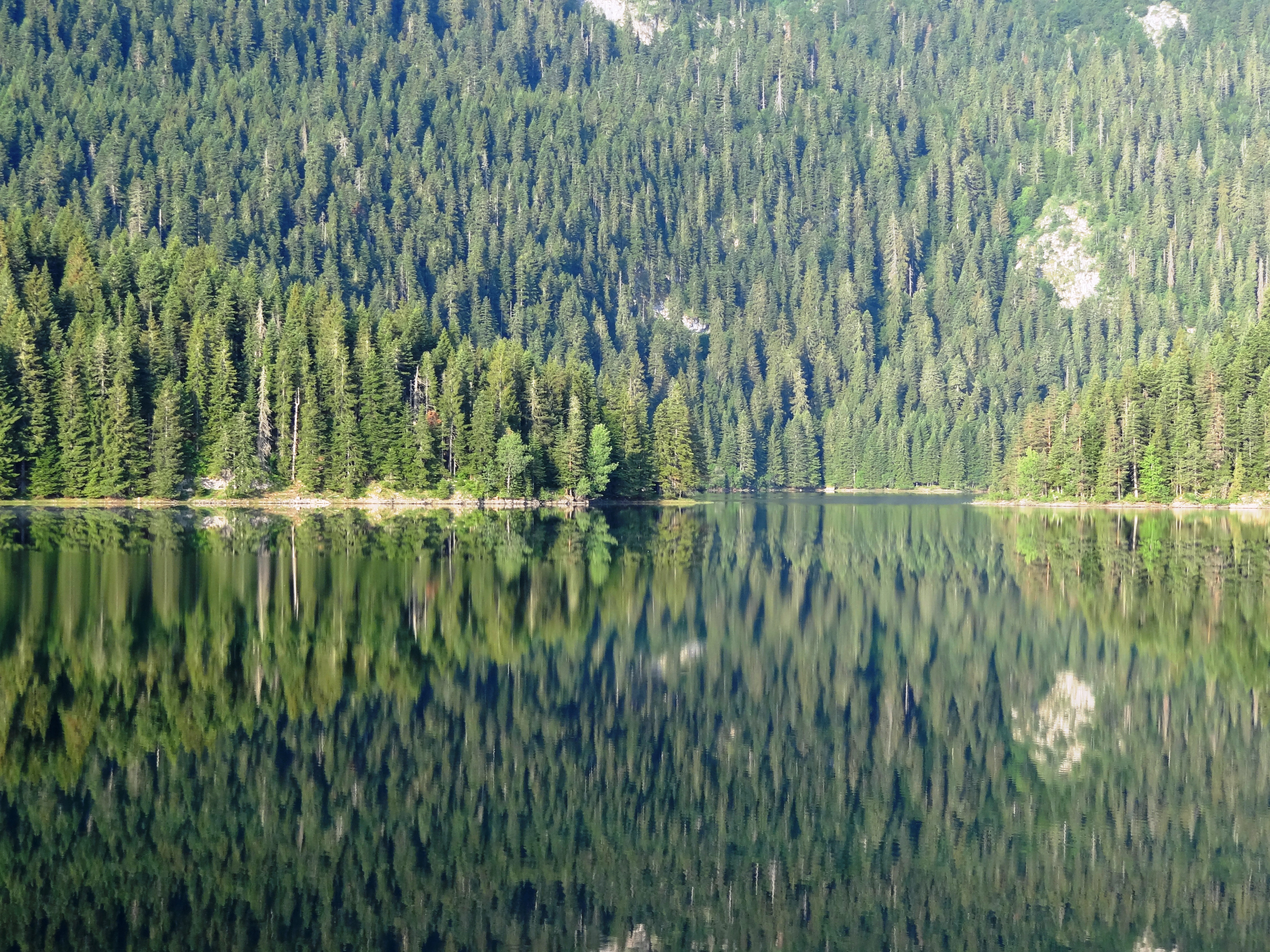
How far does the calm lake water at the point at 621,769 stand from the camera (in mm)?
20484

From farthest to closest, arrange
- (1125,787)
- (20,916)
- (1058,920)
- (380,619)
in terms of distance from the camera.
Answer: (380,619)
(1125,787)
(1058,920)
(20,916)

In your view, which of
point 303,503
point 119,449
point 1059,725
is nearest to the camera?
point 1059,725

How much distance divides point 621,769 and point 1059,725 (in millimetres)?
10735

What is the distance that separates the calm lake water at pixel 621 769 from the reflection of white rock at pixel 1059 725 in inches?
4.3

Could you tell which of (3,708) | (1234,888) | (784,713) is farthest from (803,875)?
(3,708)

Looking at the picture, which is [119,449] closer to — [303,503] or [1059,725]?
[303,503]

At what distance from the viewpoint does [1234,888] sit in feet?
70.8

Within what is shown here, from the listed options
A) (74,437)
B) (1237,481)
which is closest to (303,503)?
(74,437)

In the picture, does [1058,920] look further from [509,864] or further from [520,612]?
[520,612]

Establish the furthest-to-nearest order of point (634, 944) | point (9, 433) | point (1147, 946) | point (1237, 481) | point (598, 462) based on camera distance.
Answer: point (1237, 481) → point (598, 462) → point (9, 433) → point (1147, 946) → point (634, 944)

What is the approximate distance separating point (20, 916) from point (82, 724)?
32.3 ft

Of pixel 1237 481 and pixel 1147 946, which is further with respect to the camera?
pixel 1237 481

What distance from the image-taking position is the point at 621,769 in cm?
2745

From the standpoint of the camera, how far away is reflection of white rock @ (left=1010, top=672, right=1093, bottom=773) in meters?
28.9
